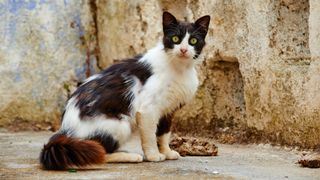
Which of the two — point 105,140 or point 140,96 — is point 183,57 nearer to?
point 140,96

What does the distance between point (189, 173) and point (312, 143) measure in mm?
1510

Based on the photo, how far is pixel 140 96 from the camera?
4.55 meters

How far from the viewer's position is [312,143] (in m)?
5.16

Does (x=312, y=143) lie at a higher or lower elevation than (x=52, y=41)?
lower

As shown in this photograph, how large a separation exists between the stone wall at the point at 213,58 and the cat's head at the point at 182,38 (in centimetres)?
110

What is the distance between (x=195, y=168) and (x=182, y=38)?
3.01 ft

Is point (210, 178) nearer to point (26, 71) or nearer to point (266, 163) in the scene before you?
point (266, 163)

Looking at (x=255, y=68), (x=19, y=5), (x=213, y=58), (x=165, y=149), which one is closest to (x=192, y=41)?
(x=165, y=149)

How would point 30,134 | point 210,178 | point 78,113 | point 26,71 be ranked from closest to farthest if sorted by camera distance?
point 210,178
point 78,113
point 30,134
point 26,71

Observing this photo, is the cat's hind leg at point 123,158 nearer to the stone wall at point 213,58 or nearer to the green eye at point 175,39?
the green eye at point 175,39

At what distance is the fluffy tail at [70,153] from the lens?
3996mm

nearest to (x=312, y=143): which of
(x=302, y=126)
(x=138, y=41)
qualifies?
(x=302, y=126)

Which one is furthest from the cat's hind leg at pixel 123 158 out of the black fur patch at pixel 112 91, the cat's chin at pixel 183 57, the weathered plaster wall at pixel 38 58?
the weathered plaster wall at pixel 38 58

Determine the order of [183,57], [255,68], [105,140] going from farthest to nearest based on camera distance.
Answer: [255,68]
[183,57]
[105,140]
